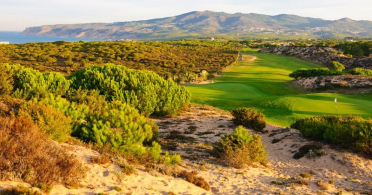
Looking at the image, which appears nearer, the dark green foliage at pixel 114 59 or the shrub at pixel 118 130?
the shrub at pixel 118 130

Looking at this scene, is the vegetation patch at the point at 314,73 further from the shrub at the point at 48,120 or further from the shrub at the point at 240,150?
the shrub at the point at 48,120

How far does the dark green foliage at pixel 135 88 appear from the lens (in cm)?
1720

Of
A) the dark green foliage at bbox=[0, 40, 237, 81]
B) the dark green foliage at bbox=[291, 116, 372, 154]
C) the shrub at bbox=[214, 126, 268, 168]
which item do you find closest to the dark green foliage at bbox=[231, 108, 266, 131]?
the dark green foliage at bbox=[291, 116, 372, 154]

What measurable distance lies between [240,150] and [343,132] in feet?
16.1

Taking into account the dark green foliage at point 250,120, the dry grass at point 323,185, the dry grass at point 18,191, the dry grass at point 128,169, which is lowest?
the dry grass at point 323,185

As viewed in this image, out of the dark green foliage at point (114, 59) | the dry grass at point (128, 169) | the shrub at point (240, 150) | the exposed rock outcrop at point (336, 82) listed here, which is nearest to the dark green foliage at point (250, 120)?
the shrub at point (240, 150)

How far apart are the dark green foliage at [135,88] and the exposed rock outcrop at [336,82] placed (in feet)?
66.2

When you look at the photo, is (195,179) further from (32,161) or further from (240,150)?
(32,161)

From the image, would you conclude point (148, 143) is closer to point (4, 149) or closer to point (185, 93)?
point (4, 149)

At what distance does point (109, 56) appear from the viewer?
199 feet

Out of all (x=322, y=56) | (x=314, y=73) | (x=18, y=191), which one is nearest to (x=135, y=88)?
(x=18, y=191)

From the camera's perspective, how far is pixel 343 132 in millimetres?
11523

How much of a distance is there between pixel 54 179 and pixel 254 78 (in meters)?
41.8

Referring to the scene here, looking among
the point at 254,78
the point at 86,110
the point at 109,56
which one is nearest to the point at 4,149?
the point at 86,110
